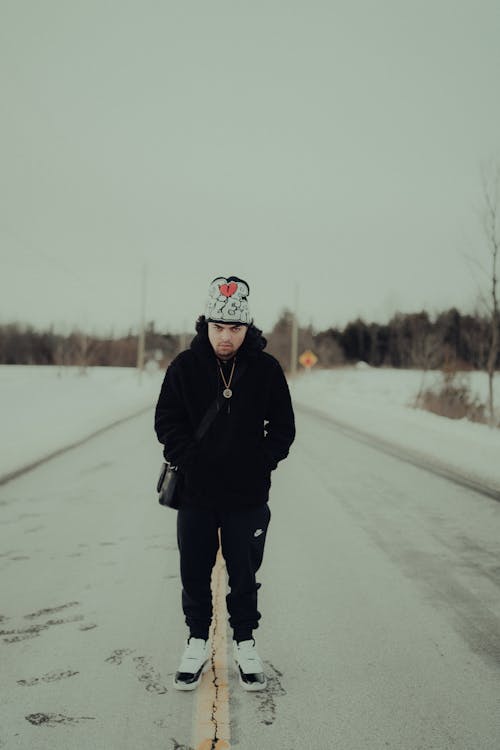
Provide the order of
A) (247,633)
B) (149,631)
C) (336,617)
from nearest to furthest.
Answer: (247,633) → (149,631) → (336,617)

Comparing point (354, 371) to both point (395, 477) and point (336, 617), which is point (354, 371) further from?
point (336, 617)

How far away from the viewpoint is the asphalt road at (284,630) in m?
2.61

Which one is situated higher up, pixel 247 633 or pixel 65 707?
pixel 247 633

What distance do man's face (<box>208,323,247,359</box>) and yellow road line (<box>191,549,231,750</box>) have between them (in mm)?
1693

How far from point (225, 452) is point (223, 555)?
22.6 inches

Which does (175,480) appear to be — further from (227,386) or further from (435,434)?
(435,434)

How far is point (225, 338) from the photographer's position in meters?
3.02

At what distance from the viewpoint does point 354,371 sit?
62.7 metres

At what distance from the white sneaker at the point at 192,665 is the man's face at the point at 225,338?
1.53 metres

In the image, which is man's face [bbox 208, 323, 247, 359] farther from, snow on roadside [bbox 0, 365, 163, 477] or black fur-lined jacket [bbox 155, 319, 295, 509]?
snow on roadside [bbox 0, 365, 163, 477]

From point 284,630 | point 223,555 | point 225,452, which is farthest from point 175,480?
point 284,630

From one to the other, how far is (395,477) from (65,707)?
7179mm

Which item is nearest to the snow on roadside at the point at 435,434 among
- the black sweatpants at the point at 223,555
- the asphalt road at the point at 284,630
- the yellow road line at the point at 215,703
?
the asphalt road at the point at 284,630

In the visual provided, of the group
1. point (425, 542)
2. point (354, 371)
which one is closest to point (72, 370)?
point (354, 371)
